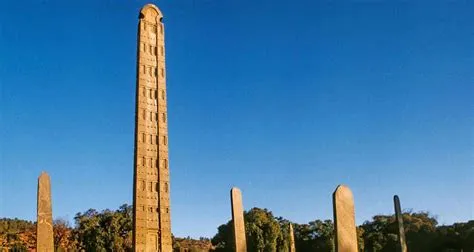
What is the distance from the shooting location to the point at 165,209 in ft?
71.5

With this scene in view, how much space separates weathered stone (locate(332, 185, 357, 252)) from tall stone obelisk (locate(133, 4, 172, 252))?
15.8m

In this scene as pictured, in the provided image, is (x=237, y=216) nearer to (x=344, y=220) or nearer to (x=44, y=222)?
(x=44, y=222)

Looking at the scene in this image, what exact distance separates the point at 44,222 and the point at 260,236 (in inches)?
1530

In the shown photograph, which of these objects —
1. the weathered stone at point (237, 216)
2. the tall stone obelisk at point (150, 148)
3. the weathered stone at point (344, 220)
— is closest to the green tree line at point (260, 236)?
the tall stone obelisk at point (150, 148)

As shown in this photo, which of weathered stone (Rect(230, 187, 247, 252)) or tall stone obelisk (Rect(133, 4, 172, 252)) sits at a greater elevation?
tall stone obelisk (Rect(133, 4, 172, 252))

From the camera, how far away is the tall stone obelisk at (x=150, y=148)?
2088cm

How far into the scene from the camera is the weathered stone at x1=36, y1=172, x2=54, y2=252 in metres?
9.74

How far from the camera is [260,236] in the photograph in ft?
156

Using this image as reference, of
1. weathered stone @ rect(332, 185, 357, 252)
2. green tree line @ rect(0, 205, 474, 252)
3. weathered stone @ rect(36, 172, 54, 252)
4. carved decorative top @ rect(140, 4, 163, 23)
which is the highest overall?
carved decorative top @ rect(140, 4, 163, 23)

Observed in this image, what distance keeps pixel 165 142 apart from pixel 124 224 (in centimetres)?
2816

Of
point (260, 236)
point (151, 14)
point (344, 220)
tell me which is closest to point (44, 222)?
point (344, 220)

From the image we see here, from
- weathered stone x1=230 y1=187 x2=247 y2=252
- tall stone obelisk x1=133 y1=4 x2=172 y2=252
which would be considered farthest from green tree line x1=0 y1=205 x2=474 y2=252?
weathered stone x1=230 y1=187 x2=247 y2=252

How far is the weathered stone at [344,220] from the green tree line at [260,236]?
40.6 metres

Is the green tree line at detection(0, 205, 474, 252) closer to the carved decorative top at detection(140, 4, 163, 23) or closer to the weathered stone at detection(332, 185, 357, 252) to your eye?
the carved decorative top at detection(140, 4, 163, 23)
